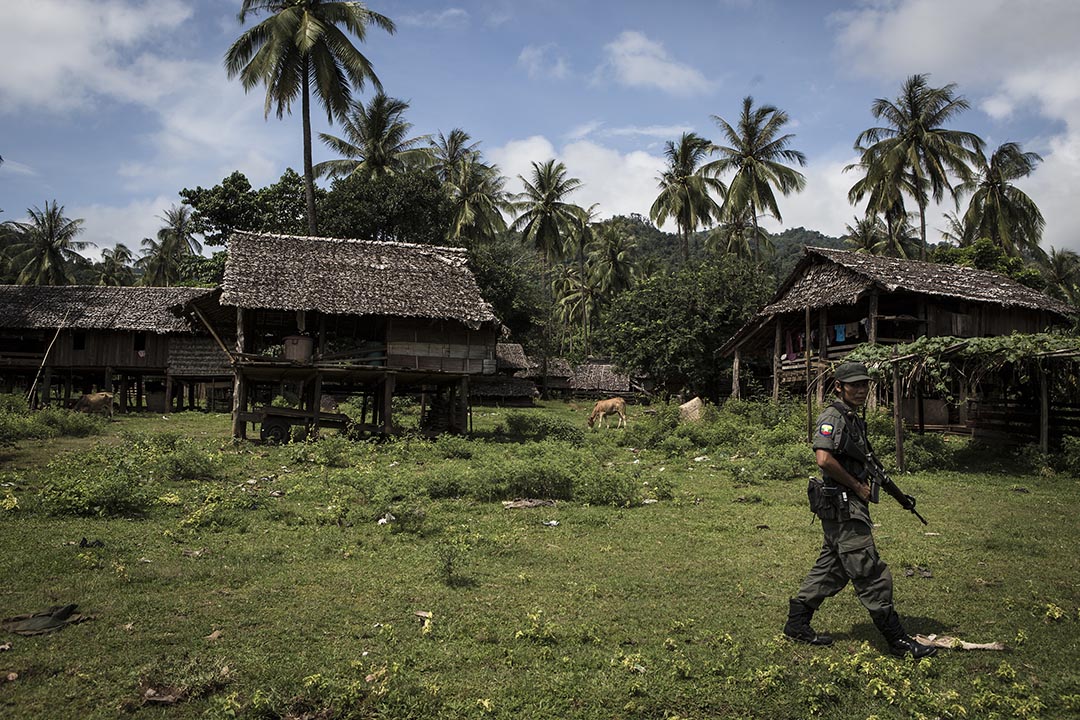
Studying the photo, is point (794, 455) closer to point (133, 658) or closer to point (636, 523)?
point (636, 523)

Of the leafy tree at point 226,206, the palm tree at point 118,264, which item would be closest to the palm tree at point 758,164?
the leafy tree at point 226,206

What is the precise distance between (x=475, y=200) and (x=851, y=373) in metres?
39.7

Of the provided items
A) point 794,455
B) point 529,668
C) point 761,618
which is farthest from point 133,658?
point 794,455

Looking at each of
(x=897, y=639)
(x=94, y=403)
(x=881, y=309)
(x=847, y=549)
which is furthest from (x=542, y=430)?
(x=897, y=639)

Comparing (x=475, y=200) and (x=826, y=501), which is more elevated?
(x=475, y=200)

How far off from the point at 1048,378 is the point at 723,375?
18.8 m

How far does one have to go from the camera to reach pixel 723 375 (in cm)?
3338

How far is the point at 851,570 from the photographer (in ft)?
17.8

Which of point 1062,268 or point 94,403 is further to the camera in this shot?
point 1062,268

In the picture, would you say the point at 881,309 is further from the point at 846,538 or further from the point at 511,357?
the point at 511,357

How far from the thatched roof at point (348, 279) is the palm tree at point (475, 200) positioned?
20.1m

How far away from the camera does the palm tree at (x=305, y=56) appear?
27.2 metres

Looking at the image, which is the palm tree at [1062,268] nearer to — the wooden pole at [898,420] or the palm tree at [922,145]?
the palm tree at [922,145]

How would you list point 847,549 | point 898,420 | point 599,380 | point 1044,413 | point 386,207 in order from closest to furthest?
point 847,549 < point 898,420 < point 1044,413 < point 386,207 < point 599,380
